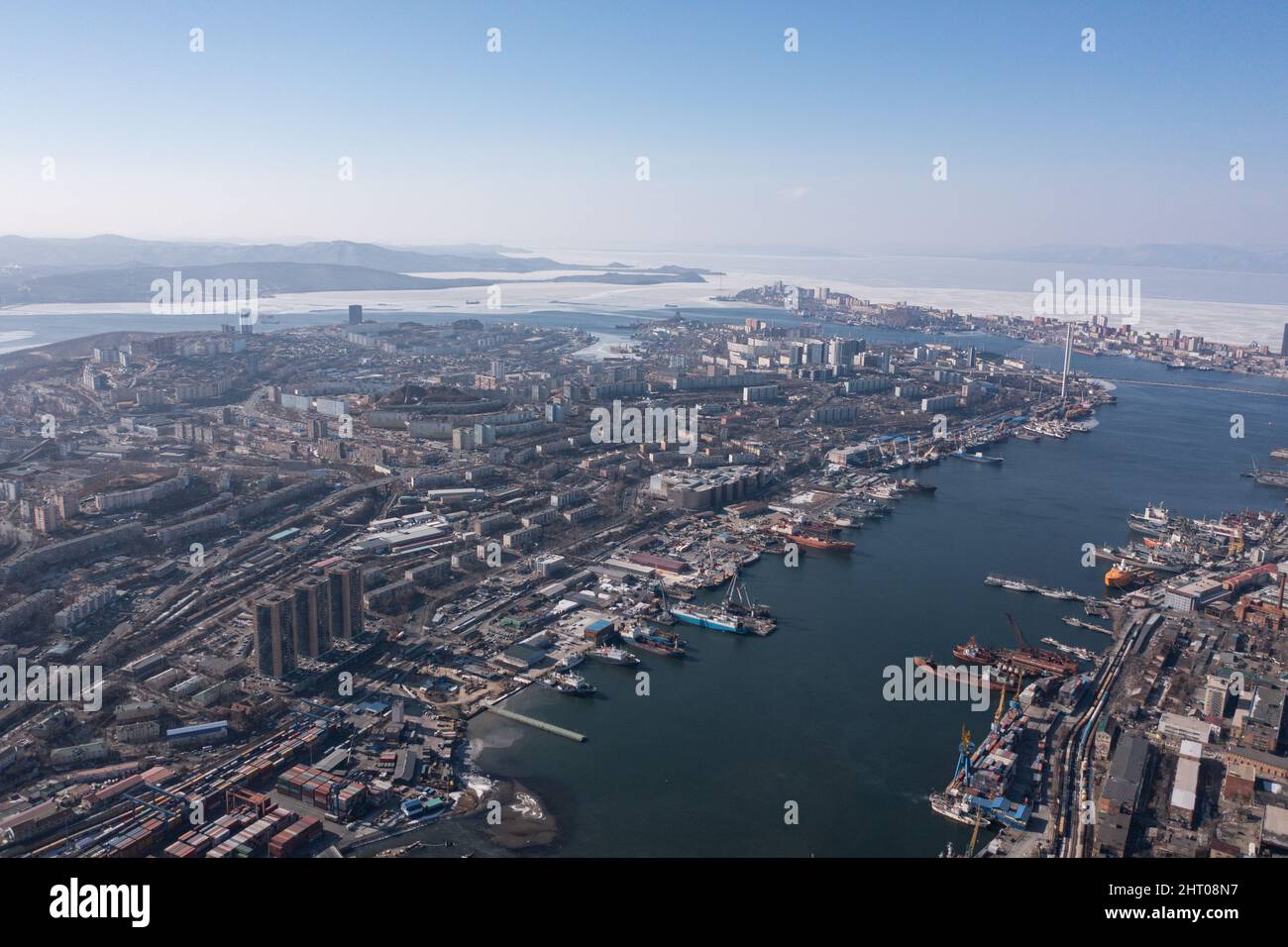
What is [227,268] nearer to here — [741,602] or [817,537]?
[817,537]

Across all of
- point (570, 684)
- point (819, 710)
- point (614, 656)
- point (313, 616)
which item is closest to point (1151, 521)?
point (819, 710)

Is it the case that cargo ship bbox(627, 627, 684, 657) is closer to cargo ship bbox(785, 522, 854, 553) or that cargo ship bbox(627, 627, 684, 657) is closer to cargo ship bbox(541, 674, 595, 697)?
cargo ship bbox(541, 674, 595, 697)

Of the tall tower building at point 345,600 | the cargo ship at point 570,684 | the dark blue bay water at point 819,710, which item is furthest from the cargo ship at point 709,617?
the tall tower building at point 345,600

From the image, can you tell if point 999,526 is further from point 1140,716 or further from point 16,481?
point 16,481

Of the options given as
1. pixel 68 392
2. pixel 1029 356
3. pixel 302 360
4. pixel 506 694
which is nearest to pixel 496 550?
pixel 506 694

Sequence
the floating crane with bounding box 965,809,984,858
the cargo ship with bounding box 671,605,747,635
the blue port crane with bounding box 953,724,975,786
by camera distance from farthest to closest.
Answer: the cargo ship with bounding box 671,605,747,635 < the blue port crane with bounding box 953,724,975,786 < the floating crane with bounding box 965,809,984,858

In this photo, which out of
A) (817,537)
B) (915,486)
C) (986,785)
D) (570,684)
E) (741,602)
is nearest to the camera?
(986,785)

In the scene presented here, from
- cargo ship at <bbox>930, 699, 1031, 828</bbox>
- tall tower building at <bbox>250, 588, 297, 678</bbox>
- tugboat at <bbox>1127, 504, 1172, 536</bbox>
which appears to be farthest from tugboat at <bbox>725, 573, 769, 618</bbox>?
tugboat at <bbox>1127, 504, 1172, 536</bbox>
